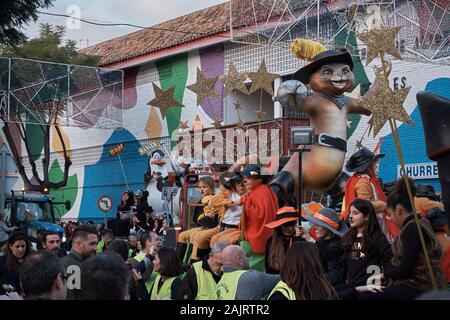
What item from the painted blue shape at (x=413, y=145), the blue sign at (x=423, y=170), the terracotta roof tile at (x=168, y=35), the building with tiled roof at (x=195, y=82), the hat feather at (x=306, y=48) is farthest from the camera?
the terracotta roof tile at (x=168, y=35)

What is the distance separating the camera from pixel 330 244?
7523mm

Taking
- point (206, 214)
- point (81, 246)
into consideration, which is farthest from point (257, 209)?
point (81, 246)

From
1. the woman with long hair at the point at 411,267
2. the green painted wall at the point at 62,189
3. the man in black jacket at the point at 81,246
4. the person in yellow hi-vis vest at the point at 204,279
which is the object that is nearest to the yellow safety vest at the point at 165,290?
the person in yellow hi-vis vest at the point at 204,279

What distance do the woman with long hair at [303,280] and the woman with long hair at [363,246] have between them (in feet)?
4.52

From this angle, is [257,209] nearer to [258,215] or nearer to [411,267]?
[258,215]

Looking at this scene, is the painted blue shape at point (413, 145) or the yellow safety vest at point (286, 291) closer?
the yellow safety vest at point (286, 291)

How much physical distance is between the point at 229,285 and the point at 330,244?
1390 mm

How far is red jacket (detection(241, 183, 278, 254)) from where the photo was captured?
9.76 metres

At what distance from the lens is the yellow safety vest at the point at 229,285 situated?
6426 mm

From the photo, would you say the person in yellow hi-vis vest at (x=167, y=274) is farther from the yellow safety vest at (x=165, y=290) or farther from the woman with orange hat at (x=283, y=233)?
the woman with orange hat at (x=283, y=233)

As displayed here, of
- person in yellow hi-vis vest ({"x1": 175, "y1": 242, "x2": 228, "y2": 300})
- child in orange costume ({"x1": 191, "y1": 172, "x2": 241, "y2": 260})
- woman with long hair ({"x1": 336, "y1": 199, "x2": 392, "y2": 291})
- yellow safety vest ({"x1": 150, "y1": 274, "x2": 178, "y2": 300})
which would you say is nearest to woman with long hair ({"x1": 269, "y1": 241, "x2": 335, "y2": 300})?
woman with long hair ({"x1": 336, "y1": 199, "x2": 392, "y2": 291})

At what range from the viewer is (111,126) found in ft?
87.8

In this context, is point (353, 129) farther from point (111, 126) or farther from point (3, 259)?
point (3, 259)

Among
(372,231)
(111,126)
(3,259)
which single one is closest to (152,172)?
(111,126)
